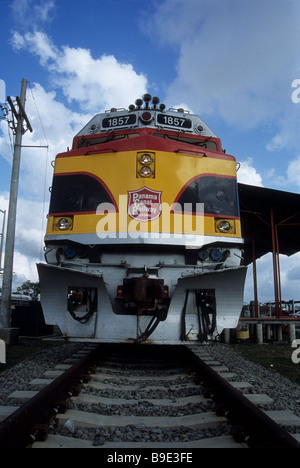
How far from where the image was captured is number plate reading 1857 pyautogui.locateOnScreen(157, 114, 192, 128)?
5.70 m

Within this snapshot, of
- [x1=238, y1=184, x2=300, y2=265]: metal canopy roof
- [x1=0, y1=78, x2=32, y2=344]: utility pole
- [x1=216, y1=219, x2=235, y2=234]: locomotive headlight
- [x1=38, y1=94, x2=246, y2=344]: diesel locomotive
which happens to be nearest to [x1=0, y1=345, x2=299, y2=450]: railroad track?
[x1=38, y1=94, x2=246, y2=344]: diesel locomotive

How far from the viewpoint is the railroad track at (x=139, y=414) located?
2199mm

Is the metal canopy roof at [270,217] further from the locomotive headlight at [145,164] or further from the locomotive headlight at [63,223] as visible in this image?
the locomotive headlight at [63,223]

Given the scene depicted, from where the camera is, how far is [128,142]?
491 centimetres

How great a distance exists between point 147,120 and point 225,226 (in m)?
2.12

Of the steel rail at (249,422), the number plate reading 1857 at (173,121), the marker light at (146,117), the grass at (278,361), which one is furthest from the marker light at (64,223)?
the grass at (278,361)

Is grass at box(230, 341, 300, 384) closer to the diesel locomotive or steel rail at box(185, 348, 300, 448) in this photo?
the diesel locomotive

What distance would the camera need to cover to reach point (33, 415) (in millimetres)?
2369

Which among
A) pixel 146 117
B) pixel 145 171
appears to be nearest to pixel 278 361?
pixel 145 171

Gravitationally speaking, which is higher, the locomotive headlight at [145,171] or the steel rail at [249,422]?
the locomotive headlight at [145,171]

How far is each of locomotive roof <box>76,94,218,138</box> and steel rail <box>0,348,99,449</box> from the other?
3.83 m

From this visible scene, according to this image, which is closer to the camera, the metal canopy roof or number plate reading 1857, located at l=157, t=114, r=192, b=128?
number plate reading 1857, located at l=157, t=114, r=192, b=128

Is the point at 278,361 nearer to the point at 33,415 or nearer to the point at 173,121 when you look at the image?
the point at 173,121

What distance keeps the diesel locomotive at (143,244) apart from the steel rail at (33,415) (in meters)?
1.04
